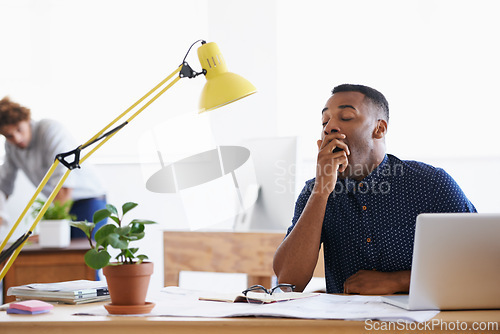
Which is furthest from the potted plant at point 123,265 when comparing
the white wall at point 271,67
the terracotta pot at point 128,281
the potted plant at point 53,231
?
the white wall at point 271,67

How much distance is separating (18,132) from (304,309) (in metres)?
2.51

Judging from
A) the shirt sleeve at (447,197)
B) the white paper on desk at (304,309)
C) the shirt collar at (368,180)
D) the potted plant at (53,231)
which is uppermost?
the shirt collar at (368,180)

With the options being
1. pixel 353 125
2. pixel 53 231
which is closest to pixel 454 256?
pixel 353 125

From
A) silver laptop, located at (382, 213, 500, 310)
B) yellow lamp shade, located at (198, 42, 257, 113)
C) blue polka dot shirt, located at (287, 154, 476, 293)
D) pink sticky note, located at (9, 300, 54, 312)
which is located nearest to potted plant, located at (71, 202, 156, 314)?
pink sticky note, located at (9, 300, 54, 312)

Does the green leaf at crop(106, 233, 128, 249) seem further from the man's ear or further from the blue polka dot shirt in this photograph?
the man's ear

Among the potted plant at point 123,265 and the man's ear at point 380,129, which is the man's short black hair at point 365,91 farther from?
the potted plant at point 123,265

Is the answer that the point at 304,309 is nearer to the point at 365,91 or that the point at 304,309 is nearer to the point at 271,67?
the point at 365,91

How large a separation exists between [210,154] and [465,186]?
86.7 inches

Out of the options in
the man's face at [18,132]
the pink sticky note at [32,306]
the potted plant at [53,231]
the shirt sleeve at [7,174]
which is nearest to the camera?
the pink sticky note at [32,306]

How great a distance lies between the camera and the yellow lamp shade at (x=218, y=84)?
131cm

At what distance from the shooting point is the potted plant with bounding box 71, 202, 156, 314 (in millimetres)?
1120

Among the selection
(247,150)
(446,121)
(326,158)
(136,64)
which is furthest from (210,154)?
(136,64)

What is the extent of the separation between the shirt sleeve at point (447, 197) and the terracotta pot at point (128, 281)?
0.92 m

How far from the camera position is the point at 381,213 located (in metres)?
1.71
